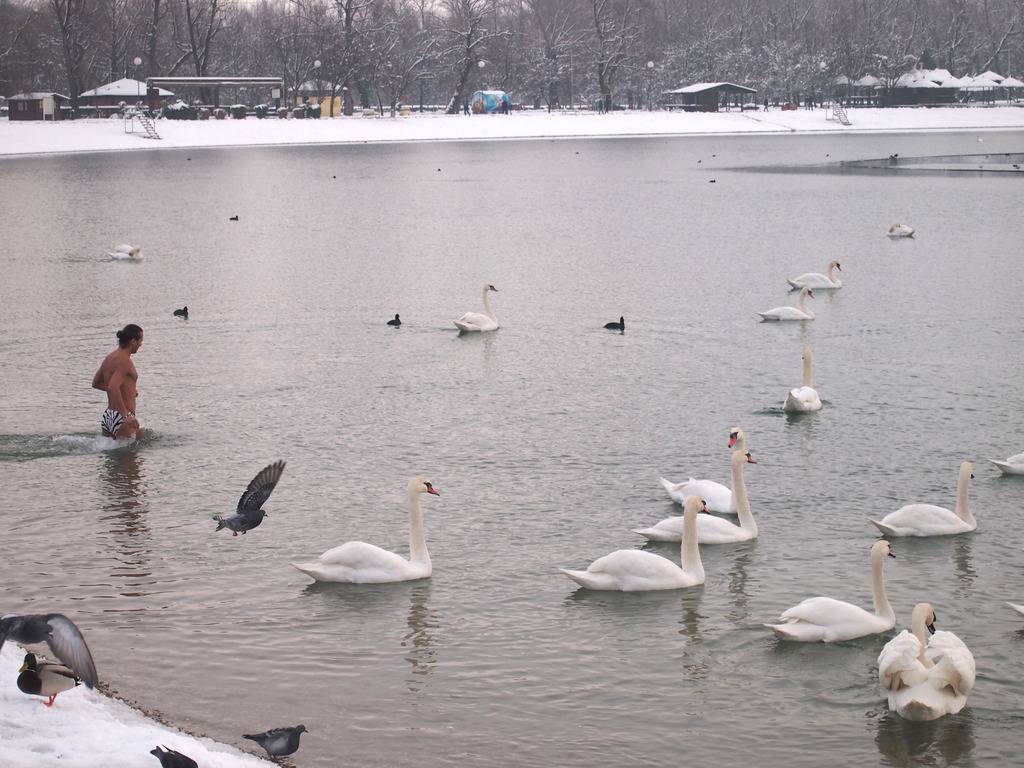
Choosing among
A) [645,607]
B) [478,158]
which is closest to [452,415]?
[645,607]

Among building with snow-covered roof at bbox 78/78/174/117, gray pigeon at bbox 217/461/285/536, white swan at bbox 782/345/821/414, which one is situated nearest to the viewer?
gray pigeon at bbox 217/461/285/536

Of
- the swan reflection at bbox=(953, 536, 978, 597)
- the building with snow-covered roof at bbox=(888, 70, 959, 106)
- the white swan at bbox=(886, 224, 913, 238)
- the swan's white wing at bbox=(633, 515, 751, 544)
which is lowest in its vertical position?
the swan reflection at bbox=(953, 536, 978, 597)

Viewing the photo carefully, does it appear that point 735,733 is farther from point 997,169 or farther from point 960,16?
point 960,16

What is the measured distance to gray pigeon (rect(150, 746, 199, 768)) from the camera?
654 cm

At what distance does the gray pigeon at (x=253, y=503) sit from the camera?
35.7ft

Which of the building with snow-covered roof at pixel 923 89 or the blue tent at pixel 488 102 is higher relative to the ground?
the building with snow-covered roof at pixel 923 89

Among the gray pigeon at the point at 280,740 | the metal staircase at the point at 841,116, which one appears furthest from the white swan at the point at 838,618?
the metal staircase at the point at 841,116

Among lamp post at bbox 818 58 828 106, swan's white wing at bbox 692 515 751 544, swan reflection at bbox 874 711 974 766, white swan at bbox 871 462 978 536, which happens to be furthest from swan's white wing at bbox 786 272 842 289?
lamp post at bbox 818 58 828 106

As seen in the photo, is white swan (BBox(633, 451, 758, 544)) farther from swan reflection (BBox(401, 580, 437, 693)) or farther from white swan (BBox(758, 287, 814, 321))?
white swan (BBox(758, 287, 814, 321))

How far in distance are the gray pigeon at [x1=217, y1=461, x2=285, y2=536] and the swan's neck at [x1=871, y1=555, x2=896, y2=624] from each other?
4349 millimetres

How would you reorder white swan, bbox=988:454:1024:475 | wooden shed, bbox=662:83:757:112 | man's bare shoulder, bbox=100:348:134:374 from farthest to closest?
wooden shed, bbox=662:83:757:112 < man's bare shoulder, bbox=100:348:134:374 < white swan, bbox=988:454:1024:475

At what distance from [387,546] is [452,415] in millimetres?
4391

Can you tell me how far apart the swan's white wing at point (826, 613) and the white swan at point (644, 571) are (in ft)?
3.22

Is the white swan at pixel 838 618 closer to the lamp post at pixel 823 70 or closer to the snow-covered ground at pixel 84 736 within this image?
the snow-covered ground at pixel 84 736
